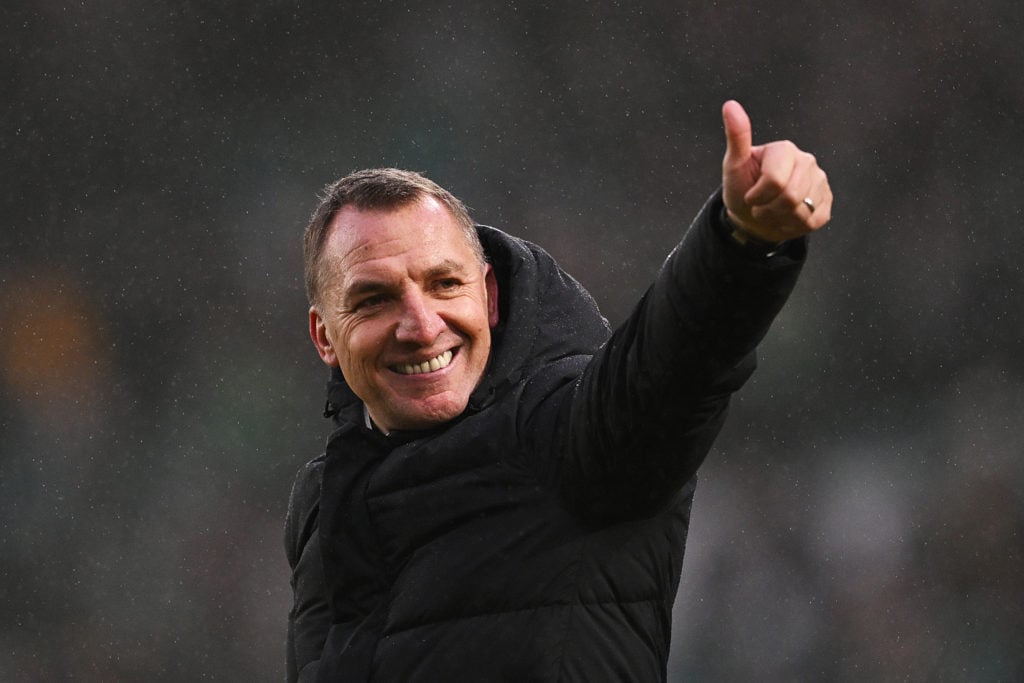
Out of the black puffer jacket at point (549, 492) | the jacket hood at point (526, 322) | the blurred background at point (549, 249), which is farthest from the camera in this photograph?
the blurred background at point (549, 249)

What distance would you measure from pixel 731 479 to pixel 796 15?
2540 millimetres

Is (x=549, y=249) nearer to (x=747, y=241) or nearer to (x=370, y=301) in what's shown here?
(x=370, y=301)

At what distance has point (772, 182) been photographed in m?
1.39

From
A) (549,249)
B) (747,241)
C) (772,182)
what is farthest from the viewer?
(549,249)

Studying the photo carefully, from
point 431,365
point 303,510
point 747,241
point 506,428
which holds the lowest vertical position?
point 303,510

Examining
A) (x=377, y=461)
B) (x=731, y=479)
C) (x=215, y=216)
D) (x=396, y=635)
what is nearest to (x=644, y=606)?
(x=396, y=635)

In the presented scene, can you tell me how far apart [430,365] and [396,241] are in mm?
213

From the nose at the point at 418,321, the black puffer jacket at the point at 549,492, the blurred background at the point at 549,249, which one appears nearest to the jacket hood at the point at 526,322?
the black puffer jacket at the point at 549,492

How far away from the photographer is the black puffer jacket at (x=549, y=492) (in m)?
1.61

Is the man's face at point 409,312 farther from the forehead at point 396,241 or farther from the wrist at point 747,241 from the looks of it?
the wrist at point 747,241

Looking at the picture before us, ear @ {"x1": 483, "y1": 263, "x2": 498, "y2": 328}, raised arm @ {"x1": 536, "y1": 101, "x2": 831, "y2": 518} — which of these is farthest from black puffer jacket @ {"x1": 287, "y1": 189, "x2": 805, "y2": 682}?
ear @ {"x1": 483, "y1": 263, "x2": 498, "y2": 328}

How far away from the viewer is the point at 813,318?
6.99m

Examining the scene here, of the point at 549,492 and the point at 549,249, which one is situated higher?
the point at 549,249

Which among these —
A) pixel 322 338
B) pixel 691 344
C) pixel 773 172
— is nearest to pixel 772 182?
pixel 773 172
